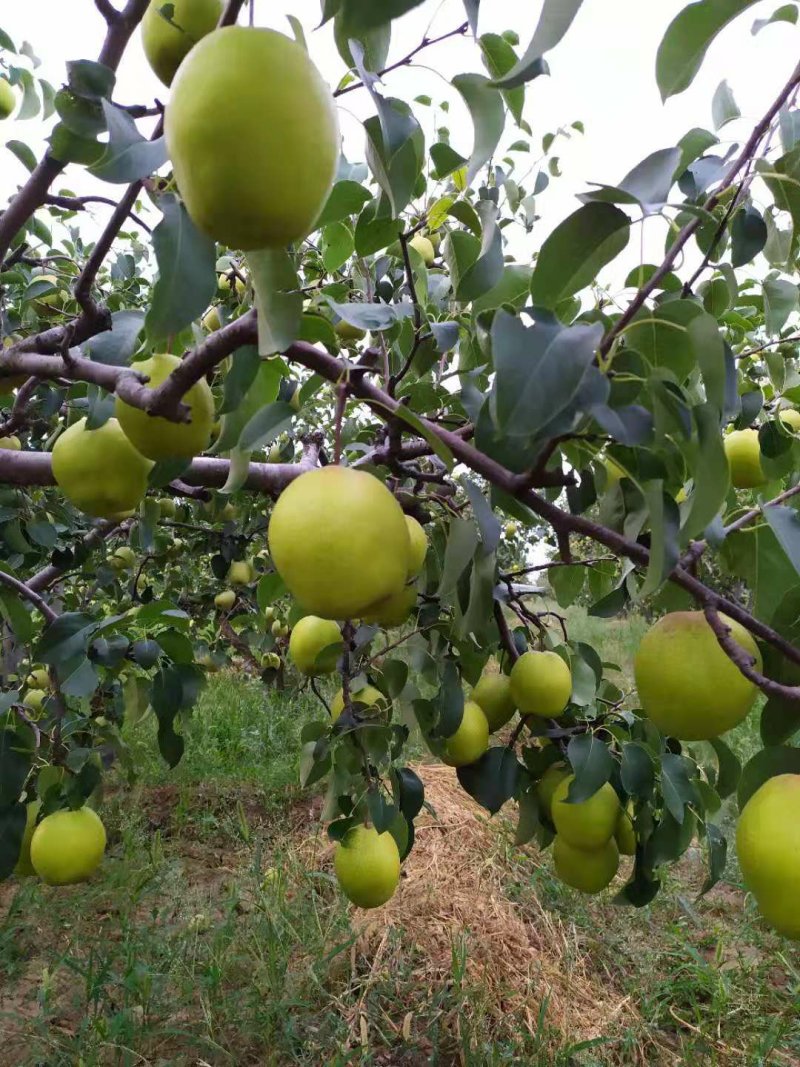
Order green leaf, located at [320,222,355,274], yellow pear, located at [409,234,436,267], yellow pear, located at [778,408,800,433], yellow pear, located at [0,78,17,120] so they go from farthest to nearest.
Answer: yellow pear, located at [0,78,17,120]
yellow pear, located at [409,234,436,267]
yellow pear, located at [778,408,800,433]
green leaf, located at [320,222,355,274]

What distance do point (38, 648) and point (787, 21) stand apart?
1474 mm

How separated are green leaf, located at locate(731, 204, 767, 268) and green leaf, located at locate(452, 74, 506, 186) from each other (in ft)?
1.02

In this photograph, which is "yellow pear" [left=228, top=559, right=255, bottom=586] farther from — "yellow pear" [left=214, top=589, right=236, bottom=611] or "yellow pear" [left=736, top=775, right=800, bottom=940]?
"yellow pear" [left=736, top=775, right=800, bottom=940]

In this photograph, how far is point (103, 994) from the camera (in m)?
2.13

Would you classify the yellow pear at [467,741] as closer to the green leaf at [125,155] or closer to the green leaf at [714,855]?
the green leaf at [714,855]

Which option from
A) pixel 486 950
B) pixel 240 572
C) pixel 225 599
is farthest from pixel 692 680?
pixel 225 599

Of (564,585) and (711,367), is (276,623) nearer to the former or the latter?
(564,585)

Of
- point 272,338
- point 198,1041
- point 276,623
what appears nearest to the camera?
point 272,338

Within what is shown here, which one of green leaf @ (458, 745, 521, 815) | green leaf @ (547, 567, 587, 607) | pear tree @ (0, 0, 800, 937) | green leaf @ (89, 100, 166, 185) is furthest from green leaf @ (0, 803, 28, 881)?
green leaf @ (89, 100, 166, 185)

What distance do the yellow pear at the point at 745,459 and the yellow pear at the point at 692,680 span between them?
727 millimetres

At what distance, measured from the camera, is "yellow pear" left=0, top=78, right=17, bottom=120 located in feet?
7.18

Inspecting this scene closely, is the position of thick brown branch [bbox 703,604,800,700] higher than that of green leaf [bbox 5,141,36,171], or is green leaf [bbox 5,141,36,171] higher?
green leaf [bbox 5,141,36,171]

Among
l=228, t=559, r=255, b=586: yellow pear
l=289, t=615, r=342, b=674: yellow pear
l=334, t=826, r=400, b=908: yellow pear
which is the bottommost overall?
l=228, t=559, r=255, b=586: yellow pear

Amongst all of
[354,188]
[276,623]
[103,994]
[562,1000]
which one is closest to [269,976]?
[103,994]
